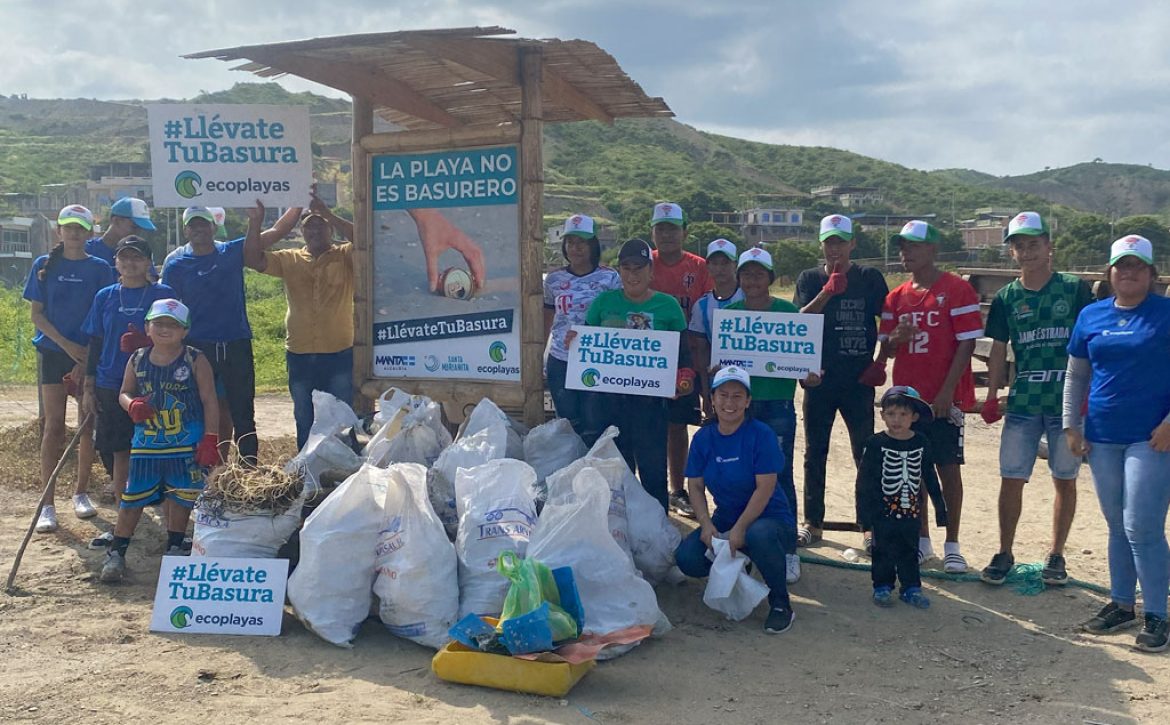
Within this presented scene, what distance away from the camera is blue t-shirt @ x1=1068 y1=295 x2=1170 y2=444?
15.3 ft

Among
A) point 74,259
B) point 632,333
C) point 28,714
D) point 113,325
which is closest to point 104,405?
point 113,325

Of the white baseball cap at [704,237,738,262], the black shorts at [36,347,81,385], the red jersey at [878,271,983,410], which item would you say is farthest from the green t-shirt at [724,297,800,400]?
the black shorts at [36,347,81,385]

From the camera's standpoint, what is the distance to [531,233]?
19.2ft

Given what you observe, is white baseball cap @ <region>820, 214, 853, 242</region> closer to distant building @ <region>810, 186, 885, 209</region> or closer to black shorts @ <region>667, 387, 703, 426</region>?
black shorts @ <region>667, 387, 703, 426</region>

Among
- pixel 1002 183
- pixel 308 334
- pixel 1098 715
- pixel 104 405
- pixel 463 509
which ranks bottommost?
pixel 1098 715

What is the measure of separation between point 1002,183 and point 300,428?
147678 millimetres

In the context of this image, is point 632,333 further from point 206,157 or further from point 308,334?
point 206,157

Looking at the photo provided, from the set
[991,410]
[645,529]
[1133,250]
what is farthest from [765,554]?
[1133,250]

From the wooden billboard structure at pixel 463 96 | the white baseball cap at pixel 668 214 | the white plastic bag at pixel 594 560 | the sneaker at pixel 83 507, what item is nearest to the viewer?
the white plastic bag at pixel 594 560

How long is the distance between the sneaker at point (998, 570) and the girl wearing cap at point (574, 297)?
2314 millimetres

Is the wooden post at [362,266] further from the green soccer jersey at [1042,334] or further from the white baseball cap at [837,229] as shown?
the green soccer jersey at [1042,334]

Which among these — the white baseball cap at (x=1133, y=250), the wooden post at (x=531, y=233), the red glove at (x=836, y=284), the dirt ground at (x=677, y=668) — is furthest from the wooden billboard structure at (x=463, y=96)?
the white baseball cap at (x=1133, y=250)

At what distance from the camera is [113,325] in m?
5.86

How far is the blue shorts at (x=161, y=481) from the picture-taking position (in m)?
5.42
